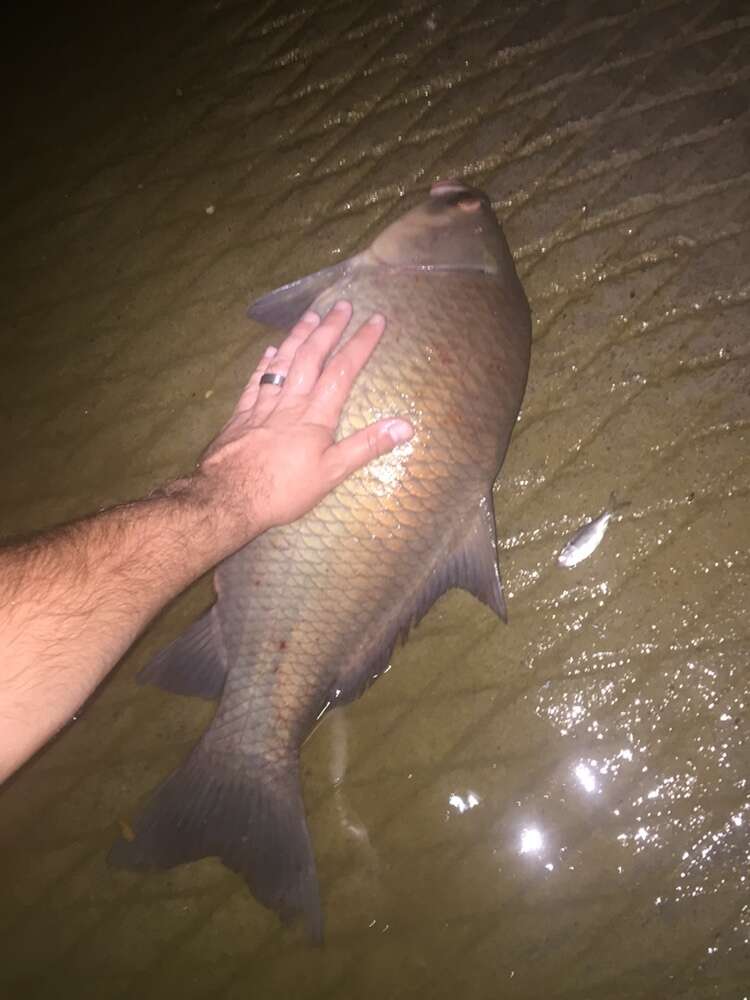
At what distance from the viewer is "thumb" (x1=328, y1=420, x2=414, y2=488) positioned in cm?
227

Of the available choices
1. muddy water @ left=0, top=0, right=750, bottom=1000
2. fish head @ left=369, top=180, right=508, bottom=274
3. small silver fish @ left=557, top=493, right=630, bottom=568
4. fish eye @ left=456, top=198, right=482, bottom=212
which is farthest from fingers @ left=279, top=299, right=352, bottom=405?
small silver fish @ left=557, top=493, right=630, bottom=568

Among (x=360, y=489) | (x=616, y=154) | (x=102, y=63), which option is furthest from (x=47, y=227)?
(x=616, y=154)

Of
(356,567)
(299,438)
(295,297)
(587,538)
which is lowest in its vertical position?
(587,538)

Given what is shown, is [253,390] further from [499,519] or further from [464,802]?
[464,802]

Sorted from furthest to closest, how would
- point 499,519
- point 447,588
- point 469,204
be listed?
point 499,519 → point 469,204 → point 447,588

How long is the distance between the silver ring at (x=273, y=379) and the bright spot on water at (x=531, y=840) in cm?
189

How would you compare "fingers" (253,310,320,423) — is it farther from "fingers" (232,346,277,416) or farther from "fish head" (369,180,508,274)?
"fish head" (369,180,508,274)

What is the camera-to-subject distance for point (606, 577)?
2.68 m

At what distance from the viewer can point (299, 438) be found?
233 cm

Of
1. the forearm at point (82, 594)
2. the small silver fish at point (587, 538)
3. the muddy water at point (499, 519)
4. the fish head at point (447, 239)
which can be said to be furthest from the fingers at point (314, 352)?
the small silver fish at point (587, 538)

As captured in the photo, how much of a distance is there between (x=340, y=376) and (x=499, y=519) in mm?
902

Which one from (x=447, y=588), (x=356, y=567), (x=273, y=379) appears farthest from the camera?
(x=273, y=379)

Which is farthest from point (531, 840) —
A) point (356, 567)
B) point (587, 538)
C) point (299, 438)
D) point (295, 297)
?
point (295, 297)

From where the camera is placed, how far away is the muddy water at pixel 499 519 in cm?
256
